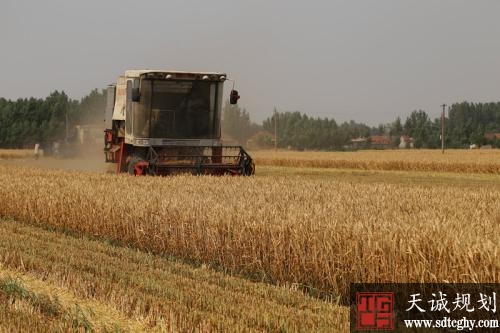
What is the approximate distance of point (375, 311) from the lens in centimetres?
521

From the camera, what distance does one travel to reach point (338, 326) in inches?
198

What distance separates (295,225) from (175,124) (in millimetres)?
10557

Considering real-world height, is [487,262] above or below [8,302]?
above

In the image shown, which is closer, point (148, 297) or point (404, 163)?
point (148, 297)

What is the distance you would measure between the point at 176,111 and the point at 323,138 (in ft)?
288

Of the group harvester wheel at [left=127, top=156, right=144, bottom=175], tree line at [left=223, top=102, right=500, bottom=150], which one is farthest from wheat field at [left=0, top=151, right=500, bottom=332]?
tree line at [left=223, top=102, right=500, bottom=150]

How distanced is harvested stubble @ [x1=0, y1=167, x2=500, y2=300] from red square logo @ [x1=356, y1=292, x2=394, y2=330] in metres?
0.25

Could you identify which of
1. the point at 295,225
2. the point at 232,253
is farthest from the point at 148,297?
the point at 232,253

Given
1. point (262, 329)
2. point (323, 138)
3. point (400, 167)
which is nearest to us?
point (262, 329)

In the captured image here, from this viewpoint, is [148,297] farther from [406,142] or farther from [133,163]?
[406,142]

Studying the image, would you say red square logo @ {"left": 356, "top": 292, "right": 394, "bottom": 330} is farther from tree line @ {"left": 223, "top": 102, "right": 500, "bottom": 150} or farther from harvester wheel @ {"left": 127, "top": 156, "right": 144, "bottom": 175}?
tree line @ {"left": 223, "top": 102, "right": 500, "bottom": 150}

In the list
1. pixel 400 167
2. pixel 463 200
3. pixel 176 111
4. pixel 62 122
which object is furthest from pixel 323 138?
pixel 463 200

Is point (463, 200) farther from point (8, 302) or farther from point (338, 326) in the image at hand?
point (8, 302)

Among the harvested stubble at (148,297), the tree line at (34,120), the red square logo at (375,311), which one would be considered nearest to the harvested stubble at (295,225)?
the red square logo at (375,311)
